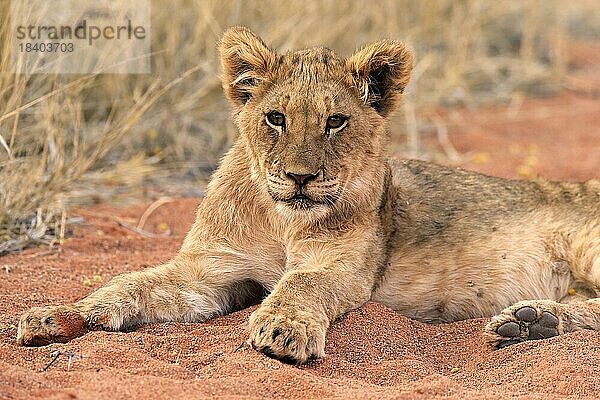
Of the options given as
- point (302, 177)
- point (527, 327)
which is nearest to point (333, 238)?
point (302, 177)

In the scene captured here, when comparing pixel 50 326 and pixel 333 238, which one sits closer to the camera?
pixel 50 326

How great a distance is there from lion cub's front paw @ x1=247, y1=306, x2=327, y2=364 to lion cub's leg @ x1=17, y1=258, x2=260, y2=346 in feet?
2.09

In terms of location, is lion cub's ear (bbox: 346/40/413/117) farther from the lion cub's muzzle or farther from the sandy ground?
the sandy ground

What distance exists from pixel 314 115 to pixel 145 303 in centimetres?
108

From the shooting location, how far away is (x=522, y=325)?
454 centimetres

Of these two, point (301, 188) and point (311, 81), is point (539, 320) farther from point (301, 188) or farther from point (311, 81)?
Answer: point (311, 81)

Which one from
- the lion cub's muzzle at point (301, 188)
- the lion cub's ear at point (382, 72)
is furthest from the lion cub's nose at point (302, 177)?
the lion cub's ear at point (382, 72)

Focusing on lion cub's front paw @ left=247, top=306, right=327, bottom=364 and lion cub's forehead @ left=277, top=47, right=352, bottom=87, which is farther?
lion cub's forehead @ left=277, top=47, right=352, bottom=87

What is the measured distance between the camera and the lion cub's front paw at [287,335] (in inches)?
159

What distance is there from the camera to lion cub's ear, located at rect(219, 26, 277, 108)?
4.88m

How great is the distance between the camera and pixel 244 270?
489cm

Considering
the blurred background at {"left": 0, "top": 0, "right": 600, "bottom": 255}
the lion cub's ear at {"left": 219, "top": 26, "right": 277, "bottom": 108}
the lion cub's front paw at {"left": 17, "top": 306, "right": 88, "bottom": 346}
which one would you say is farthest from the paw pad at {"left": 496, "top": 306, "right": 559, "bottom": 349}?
the blurred background at {"left": 0, "top": 0, "right": 600, "bottom": 255}

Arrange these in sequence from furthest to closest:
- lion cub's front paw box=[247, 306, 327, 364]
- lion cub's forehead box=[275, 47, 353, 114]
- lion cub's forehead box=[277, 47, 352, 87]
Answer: lion cub's forehead box=[277, 47, 352, 87] < lion cub's forehead box=[275, 47, 353, 114] < lion cub's front paw box=[247, 306, 327, 364]

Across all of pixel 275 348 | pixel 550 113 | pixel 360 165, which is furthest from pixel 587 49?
pixel 275 348
